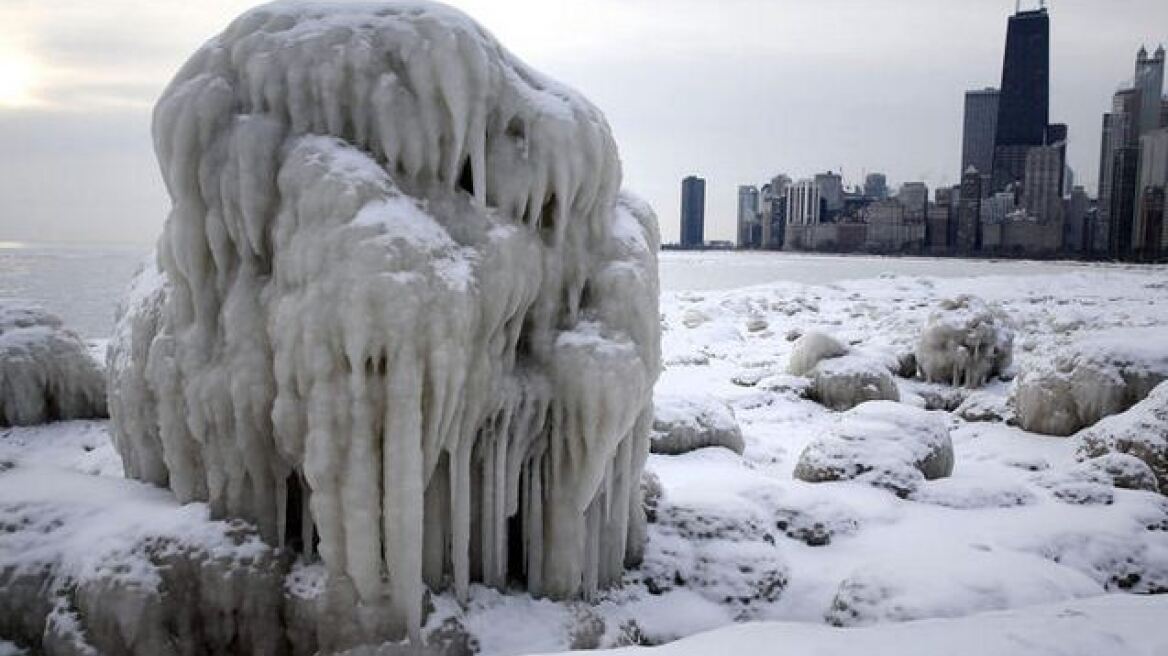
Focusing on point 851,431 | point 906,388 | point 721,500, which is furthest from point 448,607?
point 906,388

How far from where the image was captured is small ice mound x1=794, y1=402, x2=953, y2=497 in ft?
36.6

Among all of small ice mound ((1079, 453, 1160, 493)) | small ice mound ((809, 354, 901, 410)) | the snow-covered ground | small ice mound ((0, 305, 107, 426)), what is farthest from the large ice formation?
small ice mound ((809, 354, 901, 410))

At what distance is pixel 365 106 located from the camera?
641 centimetres

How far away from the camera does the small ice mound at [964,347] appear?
2075 centimetres

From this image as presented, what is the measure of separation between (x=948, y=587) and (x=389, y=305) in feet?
18.7

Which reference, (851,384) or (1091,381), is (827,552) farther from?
(851,384)

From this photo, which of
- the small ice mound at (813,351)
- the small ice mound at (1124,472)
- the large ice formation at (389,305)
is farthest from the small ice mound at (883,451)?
the small ice mound at (813,351)

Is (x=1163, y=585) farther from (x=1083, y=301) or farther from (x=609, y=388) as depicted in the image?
(x=1083, y=301)

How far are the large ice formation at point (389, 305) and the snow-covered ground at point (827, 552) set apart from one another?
595 millimetres

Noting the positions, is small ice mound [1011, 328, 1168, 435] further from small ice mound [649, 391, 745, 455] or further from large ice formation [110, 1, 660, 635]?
large ice formation [110, 1, 660, 635]

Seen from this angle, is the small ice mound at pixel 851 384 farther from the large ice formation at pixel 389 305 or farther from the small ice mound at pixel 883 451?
the large ice formation at pixel 389 305

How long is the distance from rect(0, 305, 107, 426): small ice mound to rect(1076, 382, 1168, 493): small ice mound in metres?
15.8

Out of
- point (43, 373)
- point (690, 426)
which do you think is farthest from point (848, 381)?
point (43, 373)

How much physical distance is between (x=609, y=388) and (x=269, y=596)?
347cm
